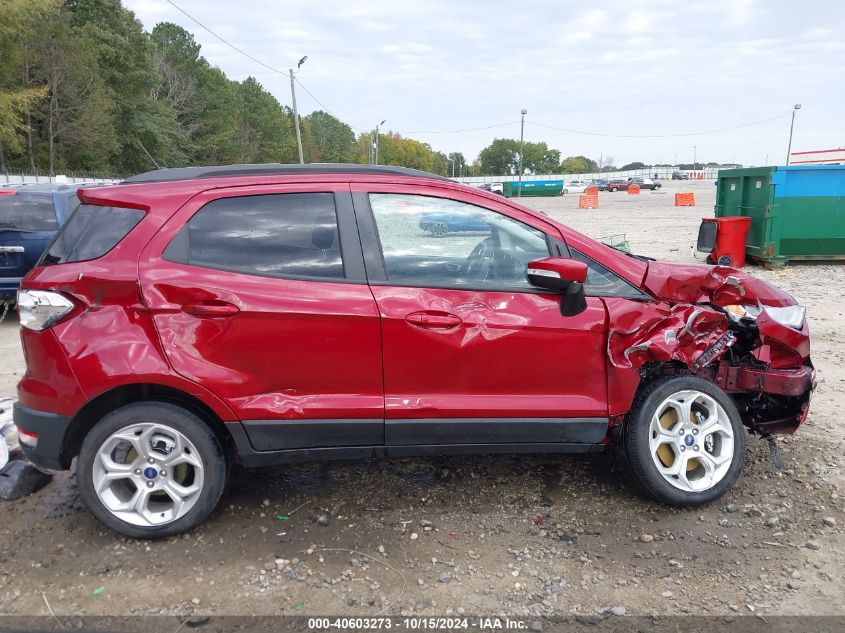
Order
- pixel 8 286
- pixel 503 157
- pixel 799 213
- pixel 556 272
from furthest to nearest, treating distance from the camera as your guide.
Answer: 1. pixel 503 157
2. pixel 799 213
3. pixel 8 286
4. pixel 556 272

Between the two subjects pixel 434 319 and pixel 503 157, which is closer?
pixel 434 319

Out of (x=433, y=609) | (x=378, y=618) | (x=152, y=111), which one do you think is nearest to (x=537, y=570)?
(x=433, y=609)

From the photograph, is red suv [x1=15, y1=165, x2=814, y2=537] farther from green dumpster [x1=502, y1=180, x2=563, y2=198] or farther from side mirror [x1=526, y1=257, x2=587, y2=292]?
green dumpster [x1=502, y1=180, x2=563, y2=198]

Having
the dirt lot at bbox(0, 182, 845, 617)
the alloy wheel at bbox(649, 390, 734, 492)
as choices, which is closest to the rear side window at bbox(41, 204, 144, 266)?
the dirt lot at bbox(0, 182, 845, 617)

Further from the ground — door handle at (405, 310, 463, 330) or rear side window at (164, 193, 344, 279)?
rear side window at (164, 193, 344, 279)

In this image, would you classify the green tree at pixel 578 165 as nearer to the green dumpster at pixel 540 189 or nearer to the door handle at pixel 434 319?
the green dumpster at pixel 540 189

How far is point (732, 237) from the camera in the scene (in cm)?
1251

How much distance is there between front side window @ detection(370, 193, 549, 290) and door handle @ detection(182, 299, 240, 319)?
0.77m

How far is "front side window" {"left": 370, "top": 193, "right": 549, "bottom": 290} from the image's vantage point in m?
3.44

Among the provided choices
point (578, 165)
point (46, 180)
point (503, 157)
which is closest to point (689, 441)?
point (46, 180)

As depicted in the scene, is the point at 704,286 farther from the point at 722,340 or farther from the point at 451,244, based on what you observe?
the point at 451,244

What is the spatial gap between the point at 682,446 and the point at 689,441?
0.04 m

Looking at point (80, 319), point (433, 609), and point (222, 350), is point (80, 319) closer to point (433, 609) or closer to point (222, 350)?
point (222, 350)

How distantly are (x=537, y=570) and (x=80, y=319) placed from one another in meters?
2.44
